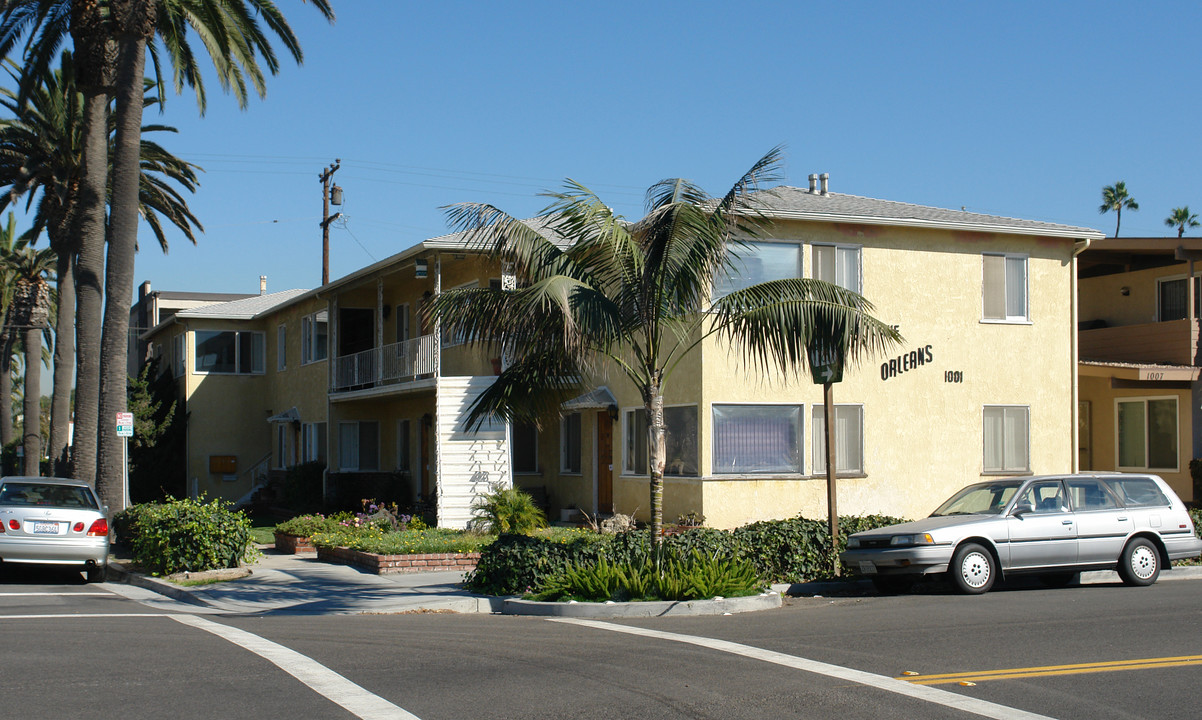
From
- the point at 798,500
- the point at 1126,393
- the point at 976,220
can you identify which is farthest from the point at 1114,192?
the point at 798,500

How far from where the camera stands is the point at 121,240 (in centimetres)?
2055

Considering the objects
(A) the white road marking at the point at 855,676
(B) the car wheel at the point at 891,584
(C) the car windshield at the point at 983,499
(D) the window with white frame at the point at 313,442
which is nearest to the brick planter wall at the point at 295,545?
(D) the window with white frame at the point at 313,442

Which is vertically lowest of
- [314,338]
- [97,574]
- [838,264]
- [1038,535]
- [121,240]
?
[97,574]

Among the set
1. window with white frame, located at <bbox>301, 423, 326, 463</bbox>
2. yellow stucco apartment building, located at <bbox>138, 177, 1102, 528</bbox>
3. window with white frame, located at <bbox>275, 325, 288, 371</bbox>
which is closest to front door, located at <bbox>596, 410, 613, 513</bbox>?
yellow stucco apartment building, located at <bbox>138, 177, 1102, 528</bbox>

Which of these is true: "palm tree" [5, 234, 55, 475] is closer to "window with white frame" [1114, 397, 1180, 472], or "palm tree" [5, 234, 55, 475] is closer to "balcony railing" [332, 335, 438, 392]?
"balcony railing" [332, 335, 438, 392]

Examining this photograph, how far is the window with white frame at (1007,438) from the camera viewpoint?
2147cm

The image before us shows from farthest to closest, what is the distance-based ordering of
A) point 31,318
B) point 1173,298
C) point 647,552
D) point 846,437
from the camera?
point 31,318 → point 1173,298 → point 846,437 → point 647,552

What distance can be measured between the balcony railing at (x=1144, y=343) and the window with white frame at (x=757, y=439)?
9570mm

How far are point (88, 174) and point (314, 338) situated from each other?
906cm

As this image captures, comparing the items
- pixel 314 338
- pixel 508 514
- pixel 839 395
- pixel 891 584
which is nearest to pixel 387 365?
pixel 314 338

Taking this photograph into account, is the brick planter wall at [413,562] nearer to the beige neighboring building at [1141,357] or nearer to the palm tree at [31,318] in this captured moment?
the beige neighboring building at [1141,357]

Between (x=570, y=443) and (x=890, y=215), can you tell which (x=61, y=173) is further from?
(x=890, y=215)

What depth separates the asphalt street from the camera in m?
7.23

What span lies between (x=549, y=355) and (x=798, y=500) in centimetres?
790
